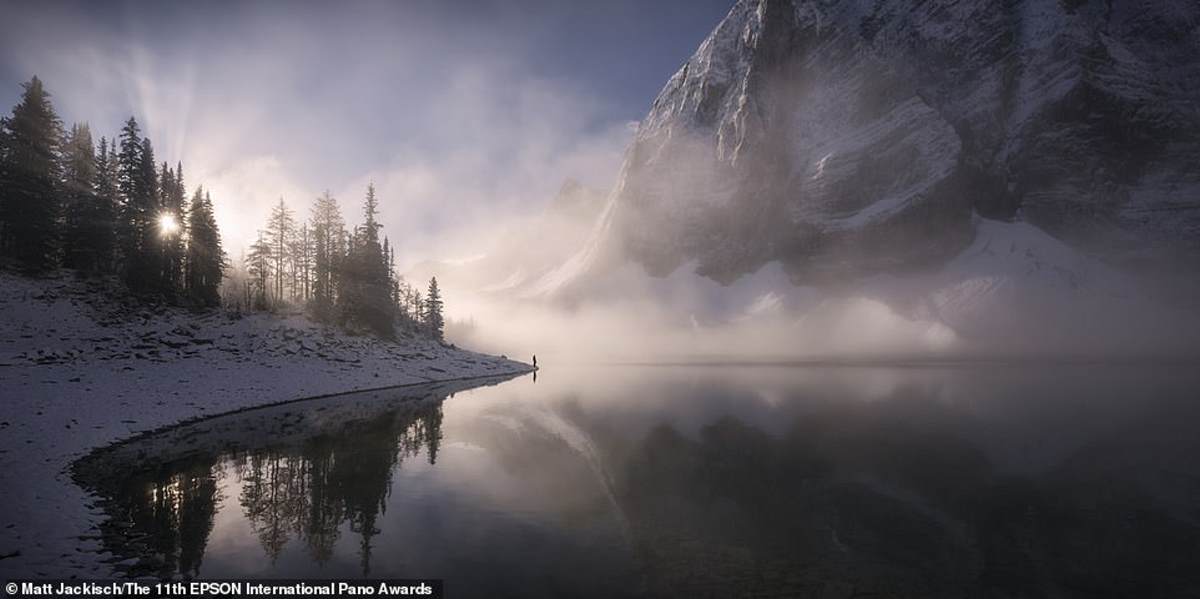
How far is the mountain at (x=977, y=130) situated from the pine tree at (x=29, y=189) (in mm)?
196213

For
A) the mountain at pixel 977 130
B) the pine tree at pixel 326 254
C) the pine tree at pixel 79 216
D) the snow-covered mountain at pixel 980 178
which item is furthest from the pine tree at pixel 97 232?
the mountain at pixel 977 130

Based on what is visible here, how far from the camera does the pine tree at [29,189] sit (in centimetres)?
4356

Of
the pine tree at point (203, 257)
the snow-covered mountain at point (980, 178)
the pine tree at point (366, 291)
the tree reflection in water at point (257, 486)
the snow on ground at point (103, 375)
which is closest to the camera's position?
the tree reflection in water at point (257, 486)

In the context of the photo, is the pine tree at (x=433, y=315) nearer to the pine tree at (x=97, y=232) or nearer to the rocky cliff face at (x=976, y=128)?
the pine tree at (x=97, y=232)

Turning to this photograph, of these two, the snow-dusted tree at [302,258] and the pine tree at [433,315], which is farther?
the pine tree at [433,315]

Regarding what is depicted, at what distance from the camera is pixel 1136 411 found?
31.8 meters

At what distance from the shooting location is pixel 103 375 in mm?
32344

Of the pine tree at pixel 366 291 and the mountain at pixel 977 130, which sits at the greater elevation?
the mountain at pixel 977 130

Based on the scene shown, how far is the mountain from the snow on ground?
556 ft

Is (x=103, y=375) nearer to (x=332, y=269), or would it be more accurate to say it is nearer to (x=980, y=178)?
(x=332, y=269)

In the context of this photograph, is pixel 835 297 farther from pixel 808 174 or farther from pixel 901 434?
pixel 901 434

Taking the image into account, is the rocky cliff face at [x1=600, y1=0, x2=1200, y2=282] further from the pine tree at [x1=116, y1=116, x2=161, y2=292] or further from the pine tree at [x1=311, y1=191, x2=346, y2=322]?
the pine tree at [x1=116, y1=116, x2=161, y2=292]

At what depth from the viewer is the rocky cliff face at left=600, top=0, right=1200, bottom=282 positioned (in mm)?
142625

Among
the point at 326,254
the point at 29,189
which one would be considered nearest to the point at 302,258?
the point at 326,254
